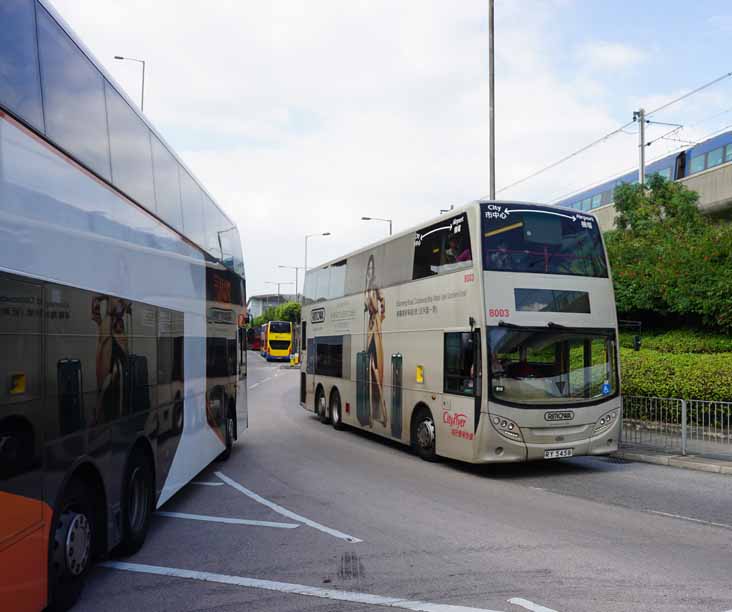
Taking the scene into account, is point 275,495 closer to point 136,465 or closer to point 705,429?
point 136,465

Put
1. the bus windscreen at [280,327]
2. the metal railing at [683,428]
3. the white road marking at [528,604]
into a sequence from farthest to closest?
1. the bus windscreen at [280,327]
2. the metal railing at [683,428]
3. the white road marking at [528,604]

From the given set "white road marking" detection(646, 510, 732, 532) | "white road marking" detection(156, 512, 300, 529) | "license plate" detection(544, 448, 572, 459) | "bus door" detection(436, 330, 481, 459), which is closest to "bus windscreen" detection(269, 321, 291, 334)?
"bus door" detection(436, 330, 481, 459)

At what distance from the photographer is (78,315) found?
535 cm

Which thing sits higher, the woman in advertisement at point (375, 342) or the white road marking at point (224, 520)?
the woman in advertisement at point (375, 342)

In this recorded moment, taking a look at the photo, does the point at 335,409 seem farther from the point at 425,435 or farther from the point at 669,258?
the point at 669,258

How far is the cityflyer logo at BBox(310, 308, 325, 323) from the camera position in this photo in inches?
763

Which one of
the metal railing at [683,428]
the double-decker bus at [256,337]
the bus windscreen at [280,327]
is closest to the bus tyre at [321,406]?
the metal railing at [683,428]

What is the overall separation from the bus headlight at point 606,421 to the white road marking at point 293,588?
6.95 meters

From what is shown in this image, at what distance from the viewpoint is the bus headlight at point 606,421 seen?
453 inches

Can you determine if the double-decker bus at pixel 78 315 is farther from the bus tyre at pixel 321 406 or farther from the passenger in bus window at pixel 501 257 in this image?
the bus tyre at pixel 321 406

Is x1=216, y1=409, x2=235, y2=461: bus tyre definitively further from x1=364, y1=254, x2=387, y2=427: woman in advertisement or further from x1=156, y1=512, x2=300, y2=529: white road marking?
x1=156, y1=512, x2=300, y2=529: white road marking

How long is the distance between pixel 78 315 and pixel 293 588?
2.61m

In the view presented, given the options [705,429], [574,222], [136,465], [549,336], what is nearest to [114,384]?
[136,465]

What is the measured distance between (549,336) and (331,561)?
233 inches
